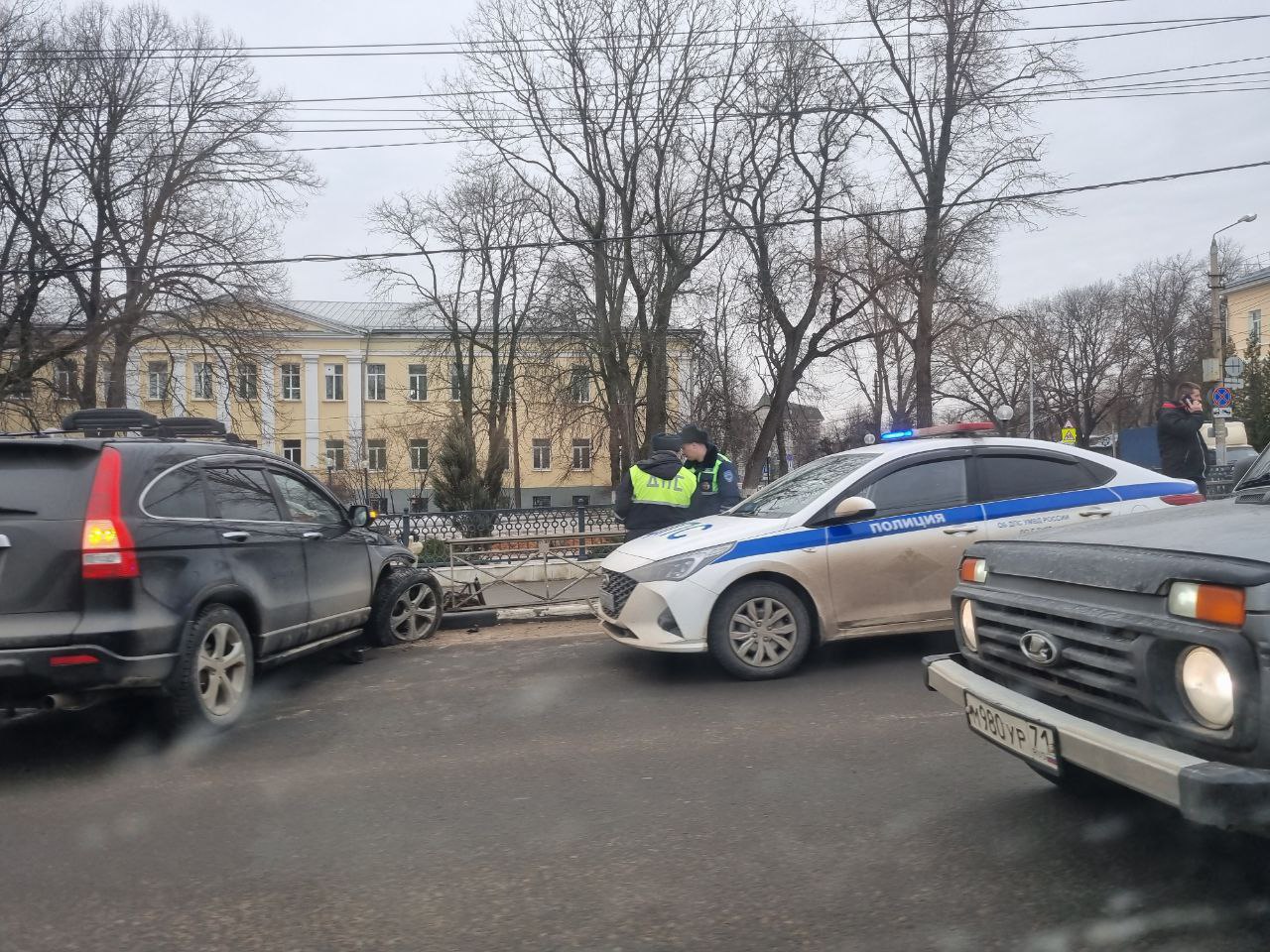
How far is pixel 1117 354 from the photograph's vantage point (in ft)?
182

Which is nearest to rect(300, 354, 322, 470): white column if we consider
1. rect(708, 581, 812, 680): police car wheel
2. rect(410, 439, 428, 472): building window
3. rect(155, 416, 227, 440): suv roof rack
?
rect(410, 439, 428, 472): building window

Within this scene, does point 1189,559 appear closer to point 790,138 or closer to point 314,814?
point 314,814

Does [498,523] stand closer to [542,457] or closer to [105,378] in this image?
[105,378]

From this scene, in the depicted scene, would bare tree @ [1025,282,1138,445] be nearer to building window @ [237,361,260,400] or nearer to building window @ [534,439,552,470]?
building window @ [534,439,552,470]

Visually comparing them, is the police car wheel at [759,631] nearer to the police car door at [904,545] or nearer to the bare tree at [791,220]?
the police car door at [904,545]

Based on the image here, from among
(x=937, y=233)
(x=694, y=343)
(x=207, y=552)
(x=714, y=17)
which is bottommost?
(x=207, y=552)

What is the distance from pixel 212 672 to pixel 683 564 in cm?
291

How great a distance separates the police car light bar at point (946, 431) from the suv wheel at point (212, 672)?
15.8 ft

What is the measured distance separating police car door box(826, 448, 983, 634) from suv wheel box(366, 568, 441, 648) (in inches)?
150

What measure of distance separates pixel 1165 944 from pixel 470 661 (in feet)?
19.1

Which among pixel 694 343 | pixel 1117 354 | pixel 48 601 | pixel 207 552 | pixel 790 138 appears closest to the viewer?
pixel 48 601

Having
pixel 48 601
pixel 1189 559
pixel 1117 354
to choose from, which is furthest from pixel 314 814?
pixel 1117 354

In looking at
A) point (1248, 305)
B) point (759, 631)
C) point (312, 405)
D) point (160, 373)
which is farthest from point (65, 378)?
point (1248, 305)

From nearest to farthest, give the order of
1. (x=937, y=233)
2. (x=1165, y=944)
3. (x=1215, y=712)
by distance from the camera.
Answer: (x=1215, y=712) → (x=1165, y=944) → (x=937, y=233)
